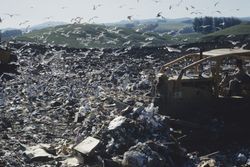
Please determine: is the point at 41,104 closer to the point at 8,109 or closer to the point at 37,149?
the point at 8,109

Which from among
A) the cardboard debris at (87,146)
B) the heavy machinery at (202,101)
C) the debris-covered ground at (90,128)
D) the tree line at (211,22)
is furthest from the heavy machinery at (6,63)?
→ the tree line at (211,22)

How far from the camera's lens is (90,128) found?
32.4ft

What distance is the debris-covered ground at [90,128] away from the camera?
7.86 metres

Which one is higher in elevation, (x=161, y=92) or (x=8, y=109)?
(x=161, y=92)

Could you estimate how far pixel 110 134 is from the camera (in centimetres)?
838

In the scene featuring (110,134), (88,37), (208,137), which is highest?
(110,134)

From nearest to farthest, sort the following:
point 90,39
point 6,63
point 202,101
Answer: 1. point 202,101
2. point 6,63
3. point 90,39

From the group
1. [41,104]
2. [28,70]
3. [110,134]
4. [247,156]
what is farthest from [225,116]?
[28,70]

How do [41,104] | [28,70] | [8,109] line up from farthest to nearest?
1. [28,70]
2. [41,104]
3. [8,109]

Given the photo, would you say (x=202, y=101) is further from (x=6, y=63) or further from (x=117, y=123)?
(x=6, y=63)

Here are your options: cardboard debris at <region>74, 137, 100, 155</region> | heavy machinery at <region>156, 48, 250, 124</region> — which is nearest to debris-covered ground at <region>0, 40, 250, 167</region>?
cardboard debris at <region>74, 137, 100, 155</region>

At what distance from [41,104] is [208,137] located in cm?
641

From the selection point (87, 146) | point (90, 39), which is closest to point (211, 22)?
point (90, 39)

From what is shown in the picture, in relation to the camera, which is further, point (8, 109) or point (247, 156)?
point (8, 109)
